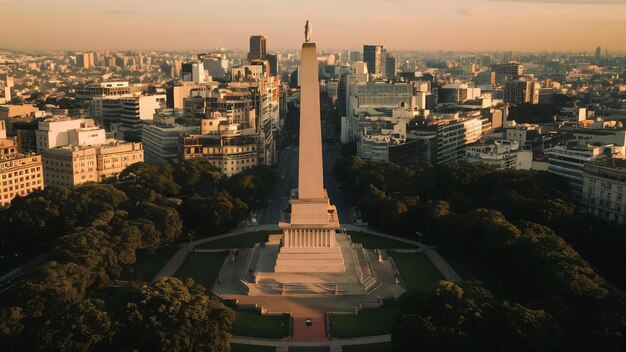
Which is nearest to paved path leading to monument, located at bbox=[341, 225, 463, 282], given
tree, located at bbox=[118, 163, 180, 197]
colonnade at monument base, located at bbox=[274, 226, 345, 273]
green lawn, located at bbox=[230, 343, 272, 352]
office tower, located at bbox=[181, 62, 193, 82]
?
colonnade at monument base, located at bbox=[274, 226, 345, 273]

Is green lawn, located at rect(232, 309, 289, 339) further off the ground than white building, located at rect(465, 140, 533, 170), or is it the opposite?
white building, located at rect(465, 140, 533, 170)

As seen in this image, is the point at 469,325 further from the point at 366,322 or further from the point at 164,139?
the point at 164,139

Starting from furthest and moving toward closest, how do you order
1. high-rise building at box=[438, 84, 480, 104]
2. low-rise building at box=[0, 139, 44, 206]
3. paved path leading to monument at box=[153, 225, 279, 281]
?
1. high-rise building at box=[438, 84, 480, 104]
2. low-rise building at box=[0, 139, 44, 206]
3. paved path leading to monument at box=[153, 225, 279, 281]

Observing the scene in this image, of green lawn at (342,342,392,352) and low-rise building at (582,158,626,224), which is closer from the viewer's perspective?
green lawn at (342,342,392,352)

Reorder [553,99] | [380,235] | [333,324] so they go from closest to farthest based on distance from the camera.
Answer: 1. [333,324]
2. [380,235]
3. [553,99]

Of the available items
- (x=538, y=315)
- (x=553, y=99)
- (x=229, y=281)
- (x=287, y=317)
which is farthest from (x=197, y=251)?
(x=553, y=99)

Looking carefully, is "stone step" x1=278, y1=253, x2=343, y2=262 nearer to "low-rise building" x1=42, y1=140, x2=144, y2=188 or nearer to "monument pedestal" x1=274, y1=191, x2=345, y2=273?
"monument pedestal" x1=274, y1=191, x2=345, y2=273

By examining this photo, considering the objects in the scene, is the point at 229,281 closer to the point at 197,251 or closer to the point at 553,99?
the point at 197,251
